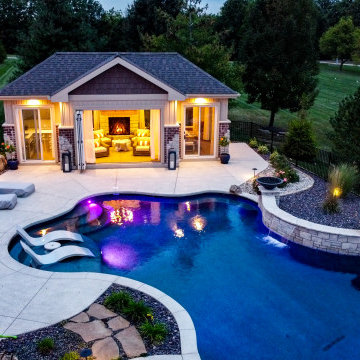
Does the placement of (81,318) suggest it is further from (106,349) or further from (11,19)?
(11,19)

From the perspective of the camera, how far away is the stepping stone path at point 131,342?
798 cm

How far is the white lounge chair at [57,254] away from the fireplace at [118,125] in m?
12.5

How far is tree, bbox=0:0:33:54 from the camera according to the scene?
5950 cm

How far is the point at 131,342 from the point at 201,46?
2282 centimetres

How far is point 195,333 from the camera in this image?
28.3 feet

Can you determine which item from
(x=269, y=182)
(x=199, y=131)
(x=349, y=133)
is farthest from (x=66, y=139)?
(x=349, y=133)

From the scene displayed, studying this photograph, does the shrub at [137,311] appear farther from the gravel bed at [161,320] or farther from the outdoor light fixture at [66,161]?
the outdoor light fixture at [66,161]

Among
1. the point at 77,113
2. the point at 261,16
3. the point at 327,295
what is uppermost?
the point at 261,16

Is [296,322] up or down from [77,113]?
down

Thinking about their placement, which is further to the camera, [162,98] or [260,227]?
[162,98]

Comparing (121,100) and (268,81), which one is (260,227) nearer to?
(121,100)

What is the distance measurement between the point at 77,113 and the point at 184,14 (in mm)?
13709

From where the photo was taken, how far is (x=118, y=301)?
30.8ft

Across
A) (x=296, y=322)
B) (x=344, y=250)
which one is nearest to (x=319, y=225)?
(x=344, y=250)
